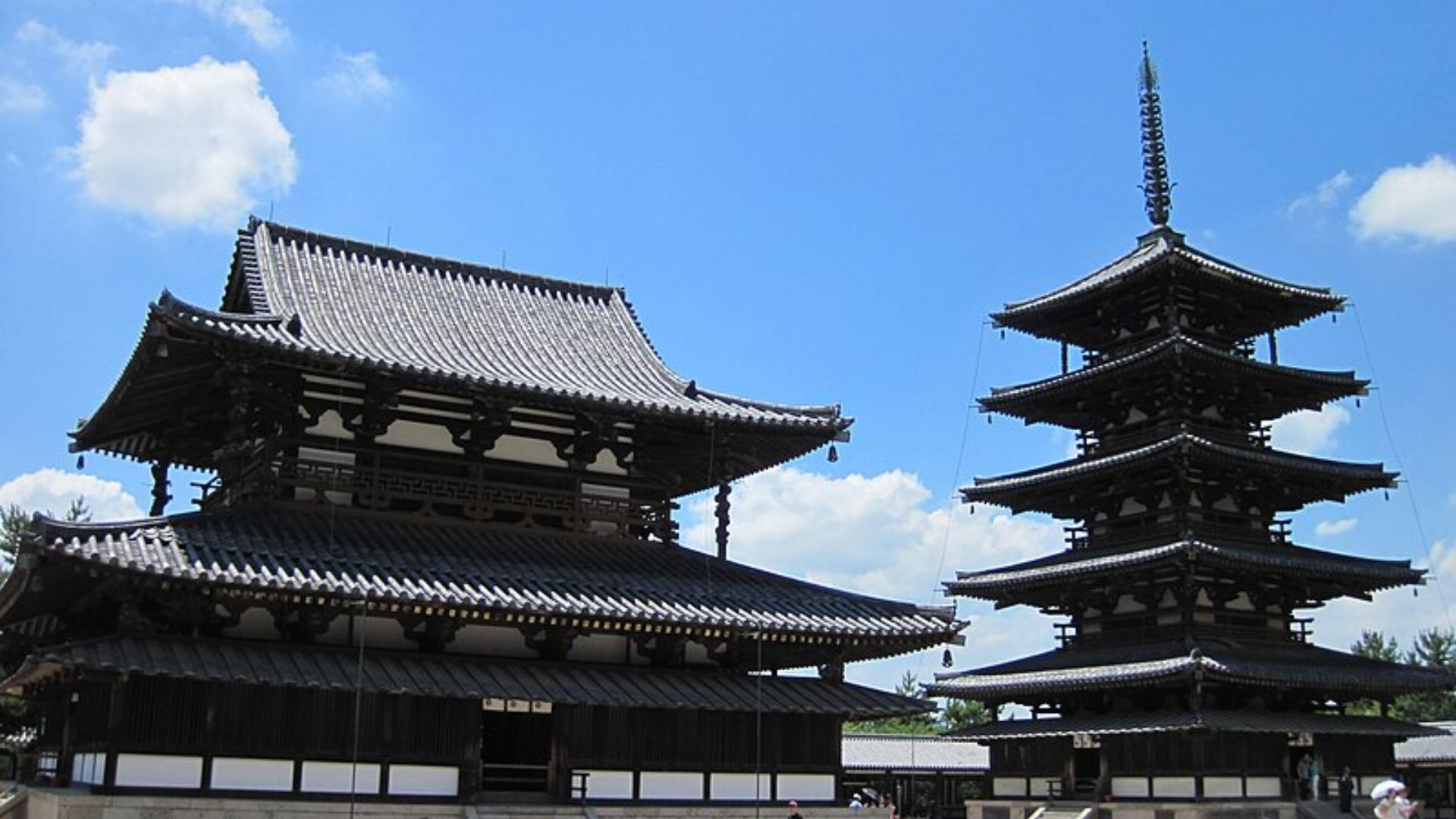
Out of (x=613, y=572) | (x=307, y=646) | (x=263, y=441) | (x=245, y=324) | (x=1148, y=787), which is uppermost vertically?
(x=245, y=324)

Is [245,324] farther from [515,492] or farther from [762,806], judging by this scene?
[762,806]

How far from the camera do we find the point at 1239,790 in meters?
41.9

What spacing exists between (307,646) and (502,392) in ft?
19.0

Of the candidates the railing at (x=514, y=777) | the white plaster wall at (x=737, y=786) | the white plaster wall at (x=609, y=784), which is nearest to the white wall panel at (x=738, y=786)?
the white plaster wall at (x=737, y=786)

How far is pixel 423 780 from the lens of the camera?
24062mm

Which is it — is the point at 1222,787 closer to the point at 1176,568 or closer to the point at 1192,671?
the point at 1192,671

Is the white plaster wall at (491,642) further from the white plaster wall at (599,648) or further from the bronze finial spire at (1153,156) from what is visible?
the bronze finial spire at (1153,156)

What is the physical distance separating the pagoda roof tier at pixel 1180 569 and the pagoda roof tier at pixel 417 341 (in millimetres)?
18406

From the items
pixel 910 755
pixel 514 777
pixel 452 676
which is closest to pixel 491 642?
pixel 452 676

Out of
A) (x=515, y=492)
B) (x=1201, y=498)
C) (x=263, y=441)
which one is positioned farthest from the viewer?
(x=1201, y=498)

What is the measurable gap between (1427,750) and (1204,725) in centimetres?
2353

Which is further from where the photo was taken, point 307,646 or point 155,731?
point 307,646

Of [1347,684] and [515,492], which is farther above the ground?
[515,492]

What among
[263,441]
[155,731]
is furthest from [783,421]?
[155,731]
